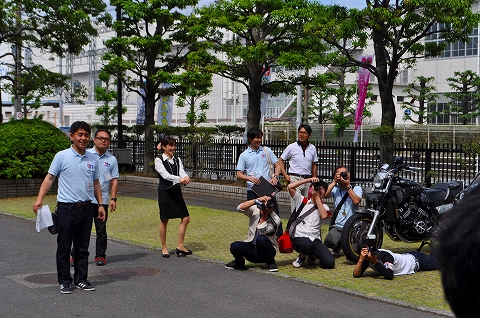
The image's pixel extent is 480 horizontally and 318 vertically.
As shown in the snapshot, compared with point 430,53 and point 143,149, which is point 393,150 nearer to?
point 430,53

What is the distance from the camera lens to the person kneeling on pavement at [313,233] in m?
9.00

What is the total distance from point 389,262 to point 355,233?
735 millimetres

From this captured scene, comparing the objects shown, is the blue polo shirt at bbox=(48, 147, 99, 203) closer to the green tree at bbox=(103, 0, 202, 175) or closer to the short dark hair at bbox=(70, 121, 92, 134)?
the short dark hair at bbox=(70, 121, 92, 134)

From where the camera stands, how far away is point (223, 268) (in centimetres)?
920

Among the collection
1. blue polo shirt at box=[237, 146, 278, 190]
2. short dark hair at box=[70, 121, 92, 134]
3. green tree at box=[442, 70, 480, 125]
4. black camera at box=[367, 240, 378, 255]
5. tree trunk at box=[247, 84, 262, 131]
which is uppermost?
green tree at box=[442, 70, 480, 125]

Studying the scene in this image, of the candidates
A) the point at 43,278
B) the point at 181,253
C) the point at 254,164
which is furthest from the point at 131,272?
the point at 254,164

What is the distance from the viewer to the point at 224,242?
1138 cm

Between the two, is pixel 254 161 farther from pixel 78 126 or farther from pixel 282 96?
pixel 282 96

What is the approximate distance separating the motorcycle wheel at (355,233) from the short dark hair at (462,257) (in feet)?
25.1

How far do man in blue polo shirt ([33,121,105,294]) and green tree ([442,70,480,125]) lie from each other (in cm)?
3160

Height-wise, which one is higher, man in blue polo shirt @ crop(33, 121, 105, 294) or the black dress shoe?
man in blue polo shirt @ crop(33, 121, 105, 294)

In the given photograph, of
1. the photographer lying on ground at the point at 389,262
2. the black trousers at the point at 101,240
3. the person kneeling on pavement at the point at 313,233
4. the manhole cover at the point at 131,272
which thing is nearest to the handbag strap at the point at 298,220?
the person kneeling on pavement at the point at 313,233


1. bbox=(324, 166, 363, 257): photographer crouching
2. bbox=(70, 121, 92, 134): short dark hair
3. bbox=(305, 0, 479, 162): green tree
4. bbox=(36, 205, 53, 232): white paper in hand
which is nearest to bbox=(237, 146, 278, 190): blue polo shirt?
bbox=(324, 166, 363, 257): photographer crouching

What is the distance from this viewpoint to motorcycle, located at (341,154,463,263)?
8969mm
